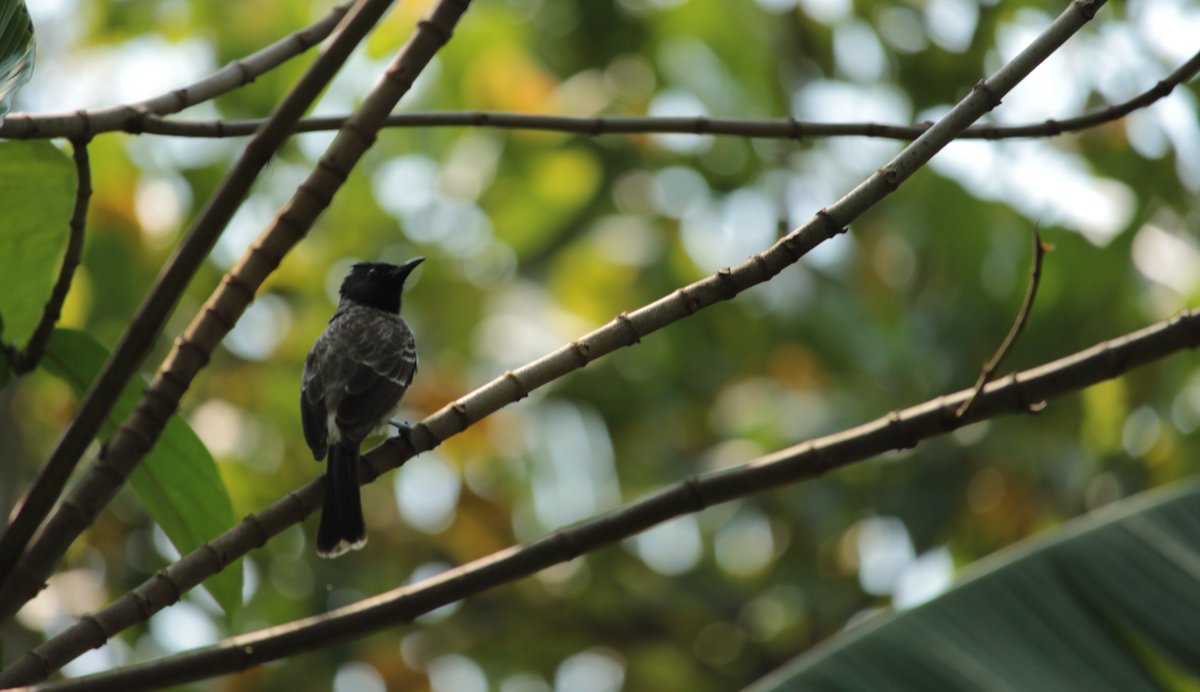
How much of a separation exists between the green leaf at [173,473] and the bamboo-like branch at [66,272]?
0.26 feet

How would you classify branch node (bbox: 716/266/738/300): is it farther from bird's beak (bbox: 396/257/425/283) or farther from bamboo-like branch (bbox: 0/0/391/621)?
bird's beak (bbox: 396/257/425/283)

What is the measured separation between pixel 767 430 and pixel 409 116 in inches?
160

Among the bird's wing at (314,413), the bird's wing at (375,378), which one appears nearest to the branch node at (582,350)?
the bird's wing at (375,378)

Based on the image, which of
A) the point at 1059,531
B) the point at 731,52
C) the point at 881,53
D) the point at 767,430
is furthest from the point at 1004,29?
the point at 1059,531

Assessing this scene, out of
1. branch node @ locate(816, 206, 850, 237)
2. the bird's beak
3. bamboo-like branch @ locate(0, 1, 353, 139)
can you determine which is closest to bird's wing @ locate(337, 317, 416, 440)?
the bird's beak

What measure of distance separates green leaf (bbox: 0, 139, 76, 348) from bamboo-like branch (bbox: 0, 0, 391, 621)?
1.03 m

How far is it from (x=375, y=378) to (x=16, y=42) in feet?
6.77

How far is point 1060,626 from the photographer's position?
3281 mm

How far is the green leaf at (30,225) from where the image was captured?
3102 millimetres

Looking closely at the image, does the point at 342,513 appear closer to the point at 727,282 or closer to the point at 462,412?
the point at 462,412

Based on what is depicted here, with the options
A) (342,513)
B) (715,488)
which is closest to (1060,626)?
(715,488)

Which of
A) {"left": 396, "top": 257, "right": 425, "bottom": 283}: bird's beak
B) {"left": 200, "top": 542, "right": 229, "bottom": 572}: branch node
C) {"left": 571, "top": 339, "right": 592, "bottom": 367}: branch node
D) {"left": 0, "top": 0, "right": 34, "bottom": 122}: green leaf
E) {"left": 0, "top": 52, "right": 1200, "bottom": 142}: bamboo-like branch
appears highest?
{"left": 396, "top": 257, "right": 425, "bottom": 283}: bird's beak

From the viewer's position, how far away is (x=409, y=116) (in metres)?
3.32

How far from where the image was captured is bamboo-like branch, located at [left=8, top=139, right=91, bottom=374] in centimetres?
289
